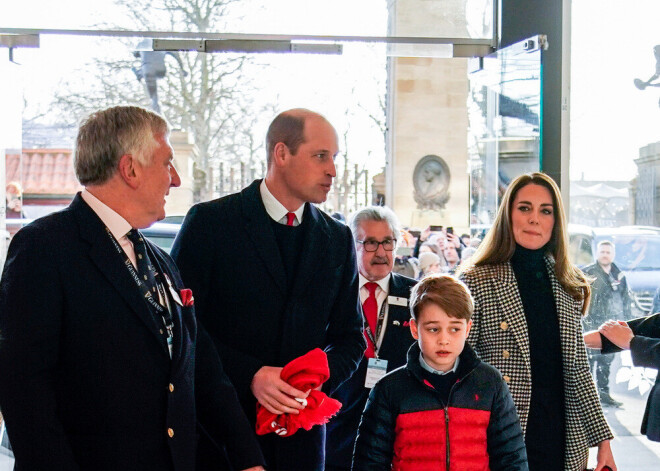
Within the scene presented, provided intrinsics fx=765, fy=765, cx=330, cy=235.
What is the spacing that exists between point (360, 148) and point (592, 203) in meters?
12.0

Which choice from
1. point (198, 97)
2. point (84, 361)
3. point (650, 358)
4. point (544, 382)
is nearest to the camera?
point (84, 361)

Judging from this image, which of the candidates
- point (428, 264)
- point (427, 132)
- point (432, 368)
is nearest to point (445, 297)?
point (432, 368)

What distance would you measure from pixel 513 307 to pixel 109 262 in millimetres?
1424

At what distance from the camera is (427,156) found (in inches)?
580

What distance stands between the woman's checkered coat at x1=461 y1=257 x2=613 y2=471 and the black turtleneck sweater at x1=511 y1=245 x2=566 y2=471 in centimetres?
3

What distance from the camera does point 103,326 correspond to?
176 centimetres

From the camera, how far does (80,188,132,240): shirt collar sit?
6.15 feet

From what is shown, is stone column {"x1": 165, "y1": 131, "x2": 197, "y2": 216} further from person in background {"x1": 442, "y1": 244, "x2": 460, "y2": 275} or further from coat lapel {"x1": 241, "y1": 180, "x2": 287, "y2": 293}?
coat lapel {"x1": 241, "y1": 180, "x2": 287, "y2": 293}

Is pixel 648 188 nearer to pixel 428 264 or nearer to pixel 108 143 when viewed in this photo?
pixel 428 264

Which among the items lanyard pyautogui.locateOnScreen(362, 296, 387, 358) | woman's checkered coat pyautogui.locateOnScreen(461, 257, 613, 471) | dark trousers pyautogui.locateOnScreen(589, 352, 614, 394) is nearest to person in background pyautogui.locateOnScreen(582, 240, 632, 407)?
dark trousers pyautogui.locateOnScreen(589, 352, 614, 394)

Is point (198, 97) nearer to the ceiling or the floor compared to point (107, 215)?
nearer to the ceiling

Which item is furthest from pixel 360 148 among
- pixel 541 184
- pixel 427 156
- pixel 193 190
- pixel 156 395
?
pixel 156 395

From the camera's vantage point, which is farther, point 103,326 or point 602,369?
point 602,369

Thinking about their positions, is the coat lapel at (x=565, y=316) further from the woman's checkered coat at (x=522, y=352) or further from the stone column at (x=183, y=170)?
the stone column at (x=183, y=170)
